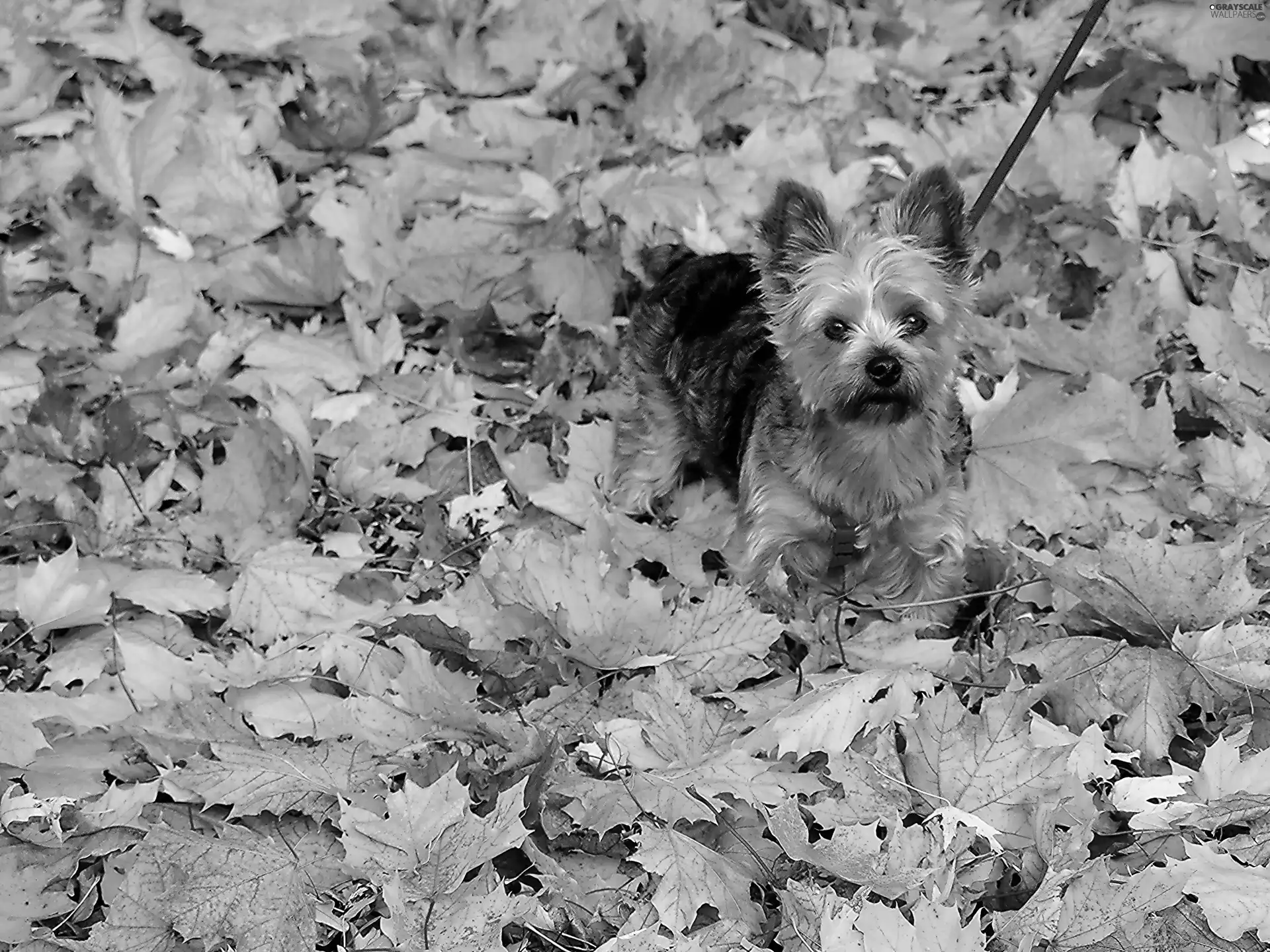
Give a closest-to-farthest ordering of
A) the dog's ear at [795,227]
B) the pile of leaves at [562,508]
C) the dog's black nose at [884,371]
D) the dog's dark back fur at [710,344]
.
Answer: the pile of leaves at [562,508] < the dog's black nose at [884,371] < the dog's ear at [795,227] < the dog's dark back fur at [710,344]

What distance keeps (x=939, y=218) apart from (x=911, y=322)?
35 centimetres

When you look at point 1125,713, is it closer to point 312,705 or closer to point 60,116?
point 312,705

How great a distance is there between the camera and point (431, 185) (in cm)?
535

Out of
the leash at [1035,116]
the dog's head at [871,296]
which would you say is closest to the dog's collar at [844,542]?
the dog's head at [871,296]

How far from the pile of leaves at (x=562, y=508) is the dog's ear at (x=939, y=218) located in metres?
0.53

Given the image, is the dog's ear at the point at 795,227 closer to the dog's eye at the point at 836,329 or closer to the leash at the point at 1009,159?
the dog's eye at the point at 836,329

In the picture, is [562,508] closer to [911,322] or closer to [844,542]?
[844,542]

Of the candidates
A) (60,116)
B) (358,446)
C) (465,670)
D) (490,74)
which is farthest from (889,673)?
(60,116)

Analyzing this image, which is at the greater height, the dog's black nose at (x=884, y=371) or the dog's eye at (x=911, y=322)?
the dog's eye at (x=911, y=322)

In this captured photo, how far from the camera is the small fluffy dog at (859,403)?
375 centimetres

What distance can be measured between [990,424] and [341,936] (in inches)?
97.9

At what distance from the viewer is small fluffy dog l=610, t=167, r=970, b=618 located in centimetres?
375

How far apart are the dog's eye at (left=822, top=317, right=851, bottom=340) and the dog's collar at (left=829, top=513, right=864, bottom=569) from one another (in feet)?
1.88

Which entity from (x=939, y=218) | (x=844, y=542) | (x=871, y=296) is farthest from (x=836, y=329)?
(x=844, y=542)
